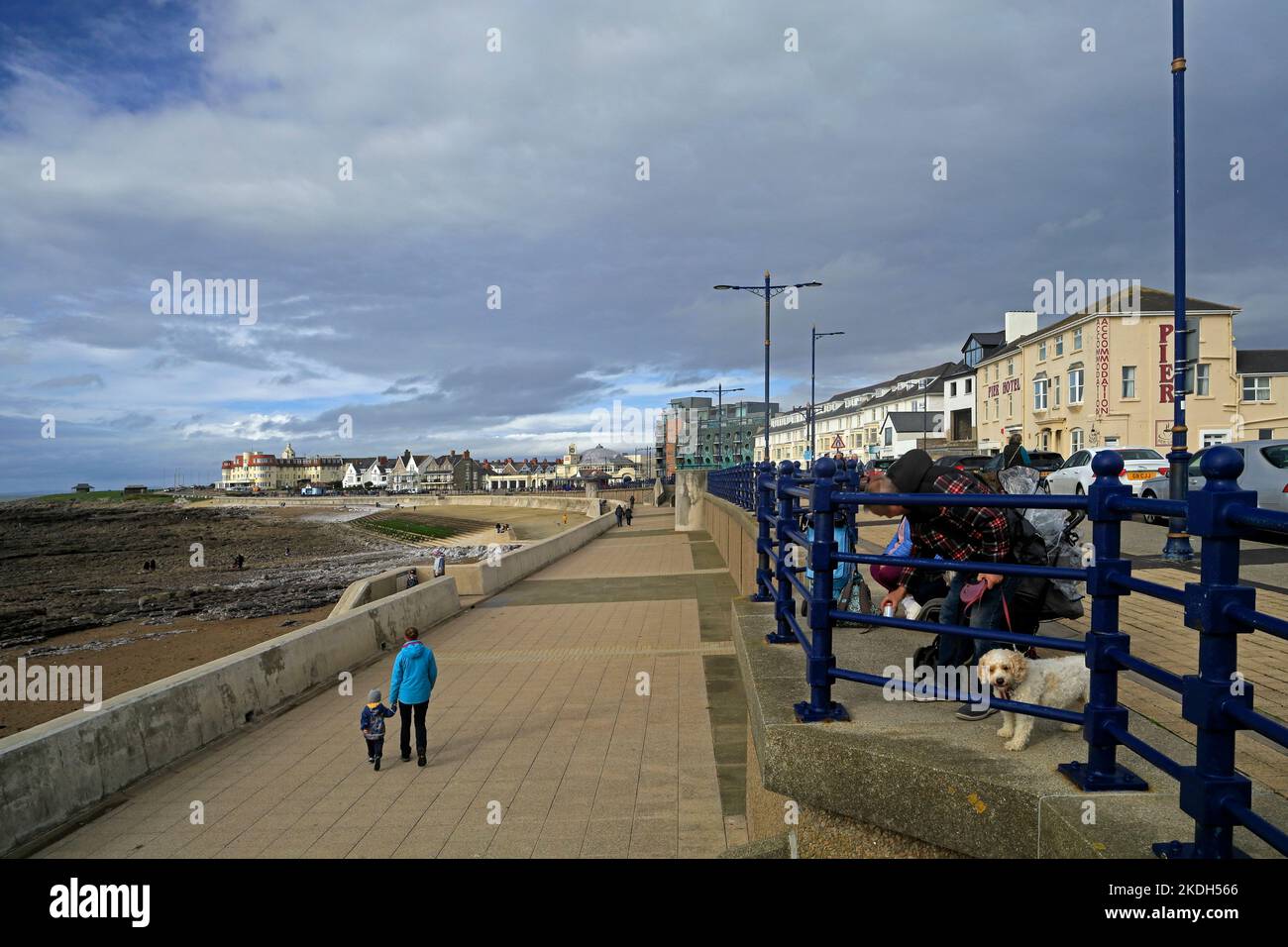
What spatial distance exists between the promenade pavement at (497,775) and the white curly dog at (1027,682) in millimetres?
2530

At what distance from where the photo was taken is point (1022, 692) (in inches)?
121

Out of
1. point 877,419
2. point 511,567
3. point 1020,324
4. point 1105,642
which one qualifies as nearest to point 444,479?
point 877,419

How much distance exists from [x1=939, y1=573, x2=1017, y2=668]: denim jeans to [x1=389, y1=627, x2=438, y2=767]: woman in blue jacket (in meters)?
4.56

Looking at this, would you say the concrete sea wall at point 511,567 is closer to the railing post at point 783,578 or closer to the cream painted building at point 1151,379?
the railing post at point 783,578

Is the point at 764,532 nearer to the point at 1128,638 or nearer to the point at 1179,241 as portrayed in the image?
the point at 1128,638

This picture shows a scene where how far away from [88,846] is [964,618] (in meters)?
5.99

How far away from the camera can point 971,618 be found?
12.8 feet

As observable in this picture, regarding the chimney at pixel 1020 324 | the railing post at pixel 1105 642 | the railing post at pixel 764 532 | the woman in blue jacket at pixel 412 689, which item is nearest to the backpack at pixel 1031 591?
the railing post at pixel 1105 642

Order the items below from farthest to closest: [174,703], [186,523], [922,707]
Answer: [186,523], [174,703], [922,707]

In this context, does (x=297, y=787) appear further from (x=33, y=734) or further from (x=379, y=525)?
(x=379, y=525)

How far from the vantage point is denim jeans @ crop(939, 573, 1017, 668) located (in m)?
3.79

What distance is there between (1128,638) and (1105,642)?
3.6 inches

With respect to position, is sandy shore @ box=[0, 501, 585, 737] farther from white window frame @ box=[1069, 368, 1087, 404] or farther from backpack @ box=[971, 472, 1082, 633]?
white window frame @ box=[1069, 368, 1087, 404]

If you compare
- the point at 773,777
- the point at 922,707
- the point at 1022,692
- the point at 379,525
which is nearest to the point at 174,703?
the point at 773,777
